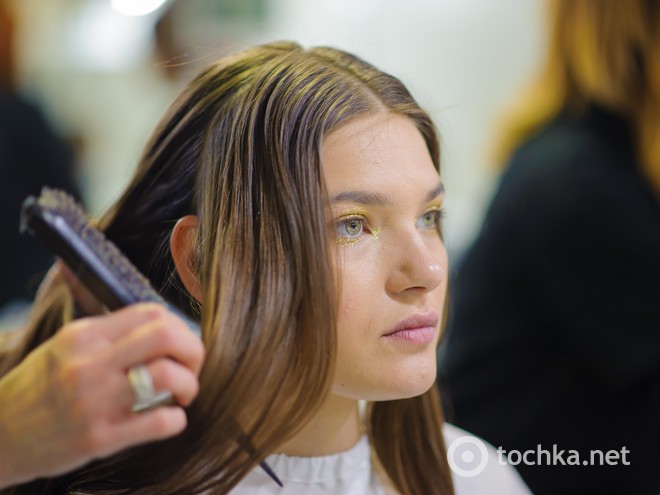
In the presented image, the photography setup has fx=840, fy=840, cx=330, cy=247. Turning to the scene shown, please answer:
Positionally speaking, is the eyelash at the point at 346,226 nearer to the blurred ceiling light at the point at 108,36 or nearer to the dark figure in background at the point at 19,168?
the dark figure in background at the point at 19,168

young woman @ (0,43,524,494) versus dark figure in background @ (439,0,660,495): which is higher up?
young woman @ (0,43,524,494)

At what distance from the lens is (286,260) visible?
2.13ft

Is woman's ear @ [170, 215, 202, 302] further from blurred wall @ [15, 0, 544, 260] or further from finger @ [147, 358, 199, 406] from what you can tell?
blurred wall @ [15, 0, 544, 260]

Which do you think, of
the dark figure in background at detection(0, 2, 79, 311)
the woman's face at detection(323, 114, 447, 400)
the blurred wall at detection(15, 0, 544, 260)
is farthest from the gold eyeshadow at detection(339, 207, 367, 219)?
the blurred wall at detection(15, 0, 544, 260)

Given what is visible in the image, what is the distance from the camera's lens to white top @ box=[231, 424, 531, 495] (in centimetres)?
74

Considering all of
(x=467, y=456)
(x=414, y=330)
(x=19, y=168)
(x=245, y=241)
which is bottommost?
(x=467, y=456)

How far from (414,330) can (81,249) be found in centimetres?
29

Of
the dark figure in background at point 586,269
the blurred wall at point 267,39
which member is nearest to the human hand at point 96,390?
the dark figure in background at point 586,269

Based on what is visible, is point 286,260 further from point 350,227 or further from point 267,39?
point 267,39

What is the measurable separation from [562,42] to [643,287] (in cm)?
37

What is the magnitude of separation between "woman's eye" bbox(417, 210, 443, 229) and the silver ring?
323mm

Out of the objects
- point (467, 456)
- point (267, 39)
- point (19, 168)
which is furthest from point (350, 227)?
point (267, 39)

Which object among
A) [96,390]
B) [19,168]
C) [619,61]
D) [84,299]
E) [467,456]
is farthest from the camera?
[19,168]

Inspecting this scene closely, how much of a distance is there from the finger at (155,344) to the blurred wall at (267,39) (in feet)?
5.69
